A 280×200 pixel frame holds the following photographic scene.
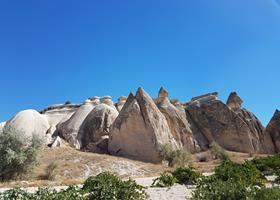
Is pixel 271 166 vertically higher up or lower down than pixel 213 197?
higher up

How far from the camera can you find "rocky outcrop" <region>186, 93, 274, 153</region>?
34844mm

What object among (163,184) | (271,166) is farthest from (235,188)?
(271,166)

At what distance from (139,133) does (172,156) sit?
4.05m

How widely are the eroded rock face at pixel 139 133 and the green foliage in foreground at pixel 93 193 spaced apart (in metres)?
15.7

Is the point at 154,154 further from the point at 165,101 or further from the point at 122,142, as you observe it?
the point at 165,101

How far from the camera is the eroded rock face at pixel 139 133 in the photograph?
2472 cm

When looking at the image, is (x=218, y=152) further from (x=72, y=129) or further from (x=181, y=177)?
(x=181, y=177)

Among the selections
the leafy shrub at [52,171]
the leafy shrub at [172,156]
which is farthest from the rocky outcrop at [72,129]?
the leafy shrub at [52,171]

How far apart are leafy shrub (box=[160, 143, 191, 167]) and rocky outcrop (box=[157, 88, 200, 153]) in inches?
284

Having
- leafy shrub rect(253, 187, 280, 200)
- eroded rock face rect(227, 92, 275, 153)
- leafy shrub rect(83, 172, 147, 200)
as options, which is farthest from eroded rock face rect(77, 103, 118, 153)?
leafy shrub rect(253, 187, 280, 200)

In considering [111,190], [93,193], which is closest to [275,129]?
[111,190]

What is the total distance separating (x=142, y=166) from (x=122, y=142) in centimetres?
572

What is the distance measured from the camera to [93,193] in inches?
312

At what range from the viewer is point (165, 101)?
36.7 metres
